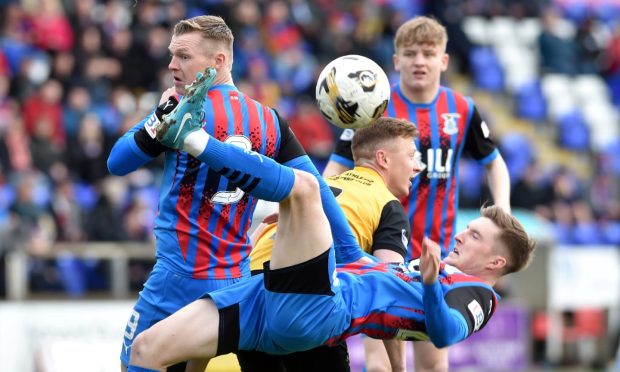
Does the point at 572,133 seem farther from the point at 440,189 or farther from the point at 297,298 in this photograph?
the point at 297,298

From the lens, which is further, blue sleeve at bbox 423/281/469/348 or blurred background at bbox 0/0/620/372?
blurred background at bbox 0/0/620/372

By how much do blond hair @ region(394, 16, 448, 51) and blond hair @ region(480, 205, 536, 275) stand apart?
1.59 metres

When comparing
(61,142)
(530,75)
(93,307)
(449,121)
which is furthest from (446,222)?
(530,75)

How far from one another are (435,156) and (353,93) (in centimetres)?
150

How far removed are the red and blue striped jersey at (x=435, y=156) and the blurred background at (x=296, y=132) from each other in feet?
11.7

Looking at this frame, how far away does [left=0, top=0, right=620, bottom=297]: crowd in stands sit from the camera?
547 inches

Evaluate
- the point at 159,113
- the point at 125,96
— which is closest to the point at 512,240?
the point at 159,113

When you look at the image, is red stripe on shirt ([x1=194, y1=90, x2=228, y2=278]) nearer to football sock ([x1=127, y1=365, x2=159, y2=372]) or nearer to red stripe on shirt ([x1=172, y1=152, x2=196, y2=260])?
red stripe on shirt ([x1=172, y1=152, x2=196, y2=260])

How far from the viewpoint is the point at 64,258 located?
13109 millimetres

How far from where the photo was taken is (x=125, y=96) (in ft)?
51.5

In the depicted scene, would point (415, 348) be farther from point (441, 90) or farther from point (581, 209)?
point (581, 209)

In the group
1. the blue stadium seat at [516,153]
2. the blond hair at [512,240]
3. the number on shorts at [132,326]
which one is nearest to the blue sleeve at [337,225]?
the blond hair at [512,240]

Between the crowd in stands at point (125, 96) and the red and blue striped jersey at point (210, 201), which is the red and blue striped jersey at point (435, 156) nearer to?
the red and blue striped jersey at point (210, 201)

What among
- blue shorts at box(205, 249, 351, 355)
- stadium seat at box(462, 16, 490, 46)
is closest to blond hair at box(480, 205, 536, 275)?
blue shorts at box(205, 249, 351, 355)
